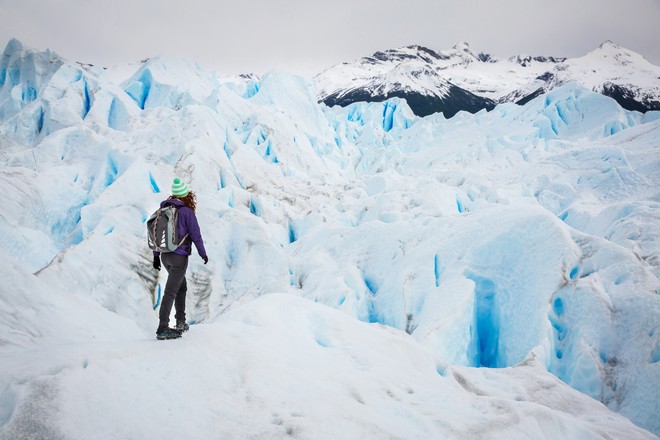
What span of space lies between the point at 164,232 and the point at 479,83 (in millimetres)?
131420

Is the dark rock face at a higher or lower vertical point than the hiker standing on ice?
higher

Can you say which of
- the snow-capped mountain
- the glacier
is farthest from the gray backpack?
the snow-capped mountain

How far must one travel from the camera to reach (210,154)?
20.5 meters

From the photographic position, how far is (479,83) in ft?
385

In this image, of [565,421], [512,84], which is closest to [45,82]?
[565,421]

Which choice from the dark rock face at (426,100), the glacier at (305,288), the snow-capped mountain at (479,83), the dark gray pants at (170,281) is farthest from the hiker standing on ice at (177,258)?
the snow-capped mountain at (479,83)

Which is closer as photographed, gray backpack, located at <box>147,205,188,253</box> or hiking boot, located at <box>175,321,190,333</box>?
gray backpack, located at <box>147,205,188,253</box>

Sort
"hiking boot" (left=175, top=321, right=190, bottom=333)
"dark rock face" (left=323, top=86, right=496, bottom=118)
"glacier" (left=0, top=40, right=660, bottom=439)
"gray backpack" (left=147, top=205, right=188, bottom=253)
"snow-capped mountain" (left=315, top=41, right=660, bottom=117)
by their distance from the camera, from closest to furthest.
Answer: "glacier" (left=0, top=40, right=660, bottom=439) → "gray backpack" (left=147, top=205, right=188, bottom=253) → "hiking boot" (left=175, top=321, right=190, bottom=333) → "dark rock face" (left=323, top=86, right=496, bottom=118) → "snow-capped mountain" (left=315, top=41, right=660, bottom=117)

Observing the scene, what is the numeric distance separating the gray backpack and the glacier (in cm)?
82

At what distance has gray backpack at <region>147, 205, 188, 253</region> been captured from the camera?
3236 mm

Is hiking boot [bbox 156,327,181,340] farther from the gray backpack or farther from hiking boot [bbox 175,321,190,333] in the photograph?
the gray backpack

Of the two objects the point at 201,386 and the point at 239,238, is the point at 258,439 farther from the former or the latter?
the point at 239,238

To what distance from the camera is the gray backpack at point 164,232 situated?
127 inches

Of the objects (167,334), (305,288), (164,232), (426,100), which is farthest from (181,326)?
(426,100)
